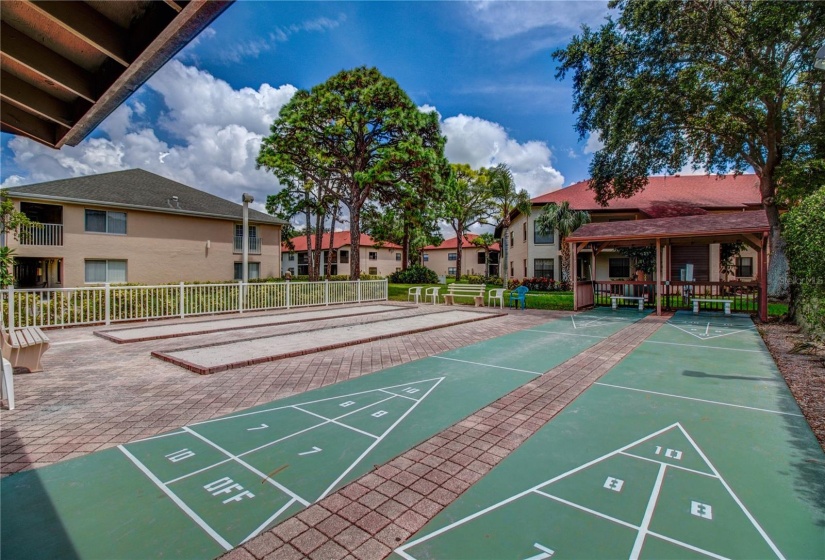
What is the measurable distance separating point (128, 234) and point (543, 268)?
23.4m

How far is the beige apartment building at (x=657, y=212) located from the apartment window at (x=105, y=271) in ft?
66.2

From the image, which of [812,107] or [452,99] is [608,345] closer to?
[812,107]

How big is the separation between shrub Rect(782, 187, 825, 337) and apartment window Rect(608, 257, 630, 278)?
16096mm

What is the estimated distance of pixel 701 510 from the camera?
253cm

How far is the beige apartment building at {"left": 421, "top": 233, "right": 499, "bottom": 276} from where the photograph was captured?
149 ft

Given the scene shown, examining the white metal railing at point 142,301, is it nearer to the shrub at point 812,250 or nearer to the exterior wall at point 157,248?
the exterior wall at point 157,248

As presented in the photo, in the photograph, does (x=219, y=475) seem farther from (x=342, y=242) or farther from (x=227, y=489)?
(x=342, y=242)

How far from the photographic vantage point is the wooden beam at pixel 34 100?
2387 mm

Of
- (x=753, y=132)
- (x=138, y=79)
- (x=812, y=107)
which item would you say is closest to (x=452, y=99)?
(x=753, y=132)

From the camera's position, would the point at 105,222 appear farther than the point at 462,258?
No

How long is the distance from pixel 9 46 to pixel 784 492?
571 cm

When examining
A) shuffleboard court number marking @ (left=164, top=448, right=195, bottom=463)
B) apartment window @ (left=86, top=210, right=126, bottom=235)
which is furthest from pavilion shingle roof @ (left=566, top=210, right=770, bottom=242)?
apartment window @ (left=86, top=210, right=126, bottom=235)

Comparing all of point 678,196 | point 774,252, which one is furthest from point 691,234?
point 678,196

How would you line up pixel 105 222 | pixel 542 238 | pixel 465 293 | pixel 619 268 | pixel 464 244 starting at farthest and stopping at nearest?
pixel 464 244
pixel 542 238
pixel 619 268
pixel 465 293
pixel 105 222
